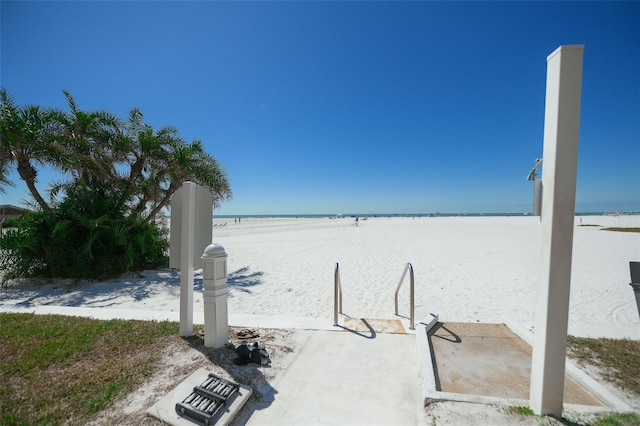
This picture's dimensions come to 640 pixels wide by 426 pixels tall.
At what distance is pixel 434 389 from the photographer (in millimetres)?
2730

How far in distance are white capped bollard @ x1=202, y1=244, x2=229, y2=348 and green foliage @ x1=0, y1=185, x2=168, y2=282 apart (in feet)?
22.2

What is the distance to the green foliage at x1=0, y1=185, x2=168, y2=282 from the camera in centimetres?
795

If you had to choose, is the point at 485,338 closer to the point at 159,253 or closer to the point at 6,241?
the point at 159,253

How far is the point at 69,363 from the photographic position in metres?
3.37

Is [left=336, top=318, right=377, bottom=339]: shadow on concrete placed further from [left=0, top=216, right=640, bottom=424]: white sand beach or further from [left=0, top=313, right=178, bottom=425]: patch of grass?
[left=0, top=313, right=178, bottom=425]: patch of grass

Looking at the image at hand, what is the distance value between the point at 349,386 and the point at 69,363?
3.44 metres

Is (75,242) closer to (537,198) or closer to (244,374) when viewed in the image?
(244,374)

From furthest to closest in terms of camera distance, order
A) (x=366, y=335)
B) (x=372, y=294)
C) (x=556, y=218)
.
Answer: (x=372, y=294)
(x=366, y=335)
(x=556, y=218)

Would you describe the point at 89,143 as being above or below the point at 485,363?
above

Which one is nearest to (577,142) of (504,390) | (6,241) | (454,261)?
(504,390)

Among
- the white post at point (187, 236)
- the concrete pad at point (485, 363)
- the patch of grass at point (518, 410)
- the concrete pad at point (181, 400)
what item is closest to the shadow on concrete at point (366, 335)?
the concrete pad at point (485, 363)

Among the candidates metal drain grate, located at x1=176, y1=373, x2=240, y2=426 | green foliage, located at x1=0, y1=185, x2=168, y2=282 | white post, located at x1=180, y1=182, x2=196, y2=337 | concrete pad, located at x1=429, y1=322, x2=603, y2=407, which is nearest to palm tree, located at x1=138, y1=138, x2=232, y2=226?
green foliage, located at x1=0, y1=185, x2=168, y2=282

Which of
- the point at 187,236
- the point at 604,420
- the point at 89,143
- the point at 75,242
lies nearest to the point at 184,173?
the point at 89,143

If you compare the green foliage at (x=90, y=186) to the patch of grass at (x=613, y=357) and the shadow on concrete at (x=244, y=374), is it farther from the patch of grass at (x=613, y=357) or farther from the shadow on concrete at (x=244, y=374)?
the patch of grass at (x=613, y=357)
